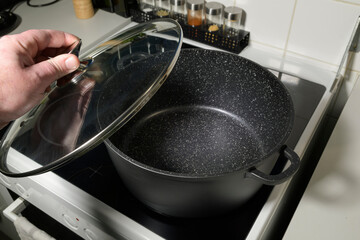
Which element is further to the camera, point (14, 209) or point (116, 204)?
point (14, 209)

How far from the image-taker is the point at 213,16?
3.13 ft

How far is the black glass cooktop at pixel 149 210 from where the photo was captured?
0.60m

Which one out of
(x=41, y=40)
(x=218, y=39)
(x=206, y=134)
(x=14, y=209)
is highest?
(x=41, y=40)

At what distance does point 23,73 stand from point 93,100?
4.9 inches

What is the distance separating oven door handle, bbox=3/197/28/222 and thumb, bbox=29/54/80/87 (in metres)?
0.38

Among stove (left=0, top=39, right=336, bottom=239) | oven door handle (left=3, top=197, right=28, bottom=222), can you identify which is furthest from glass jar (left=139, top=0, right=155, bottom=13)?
oven door handle (left=3, top=197, right=28, bottom=222)

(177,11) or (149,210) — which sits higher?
(177,11)

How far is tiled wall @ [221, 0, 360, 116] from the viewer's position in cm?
81

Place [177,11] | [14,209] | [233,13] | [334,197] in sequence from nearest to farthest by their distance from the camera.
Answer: [334,197]
[14,209]
[233,13]
[177,11]

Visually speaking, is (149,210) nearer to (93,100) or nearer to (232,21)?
(93,100)

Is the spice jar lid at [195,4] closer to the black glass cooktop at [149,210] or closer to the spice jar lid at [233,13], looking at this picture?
the spice jar lid at [233,13]

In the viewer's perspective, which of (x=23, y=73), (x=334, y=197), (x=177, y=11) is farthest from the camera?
(x=177, y=11)

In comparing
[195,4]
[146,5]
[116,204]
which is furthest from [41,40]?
[146,5]

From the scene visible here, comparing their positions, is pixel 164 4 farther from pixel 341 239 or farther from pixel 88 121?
pixel 341 239
